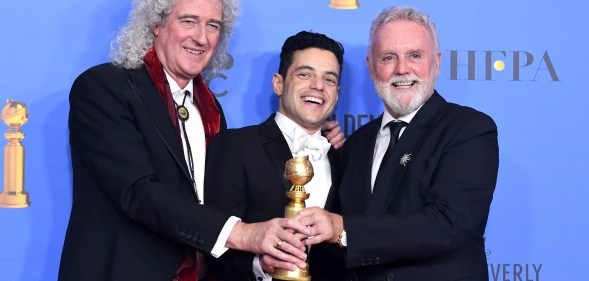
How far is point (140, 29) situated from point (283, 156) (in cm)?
62

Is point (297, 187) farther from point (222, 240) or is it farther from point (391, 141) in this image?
point (391, 141)

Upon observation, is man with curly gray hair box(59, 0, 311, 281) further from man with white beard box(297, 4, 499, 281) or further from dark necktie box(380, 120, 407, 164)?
dark necktie box(380, 120, 407, 164)

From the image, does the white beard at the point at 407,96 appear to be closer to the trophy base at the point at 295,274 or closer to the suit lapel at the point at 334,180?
the suit lapel at the point at 334,180

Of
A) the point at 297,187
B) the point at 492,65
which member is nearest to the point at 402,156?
the point at 297,187

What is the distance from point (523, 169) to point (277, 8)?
3.52 ft

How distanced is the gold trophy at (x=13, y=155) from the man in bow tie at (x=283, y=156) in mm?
736

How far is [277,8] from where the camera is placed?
307 centimetres

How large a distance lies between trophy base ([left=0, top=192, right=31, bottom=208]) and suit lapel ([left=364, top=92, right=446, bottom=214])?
1.25 metres

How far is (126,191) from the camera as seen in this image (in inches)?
92.2

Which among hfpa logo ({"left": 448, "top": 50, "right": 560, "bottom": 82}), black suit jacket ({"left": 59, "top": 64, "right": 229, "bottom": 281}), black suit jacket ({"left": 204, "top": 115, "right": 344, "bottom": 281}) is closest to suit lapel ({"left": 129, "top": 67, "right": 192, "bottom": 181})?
black suit jacket ({"left": 59, "top": 64, "right": 229, "bottom": 281})

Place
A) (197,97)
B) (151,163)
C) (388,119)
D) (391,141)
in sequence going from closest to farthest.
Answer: (151,163)
(391,141)
(388,119)
(197,97)

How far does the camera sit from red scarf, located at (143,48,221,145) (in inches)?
102

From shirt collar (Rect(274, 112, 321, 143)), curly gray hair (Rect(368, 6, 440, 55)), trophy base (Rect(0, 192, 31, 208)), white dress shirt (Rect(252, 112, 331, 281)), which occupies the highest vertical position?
curly gray hair (Rect(368, 6, 440, 55))

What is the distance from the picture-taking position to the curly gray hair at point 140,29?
262 centimetres
